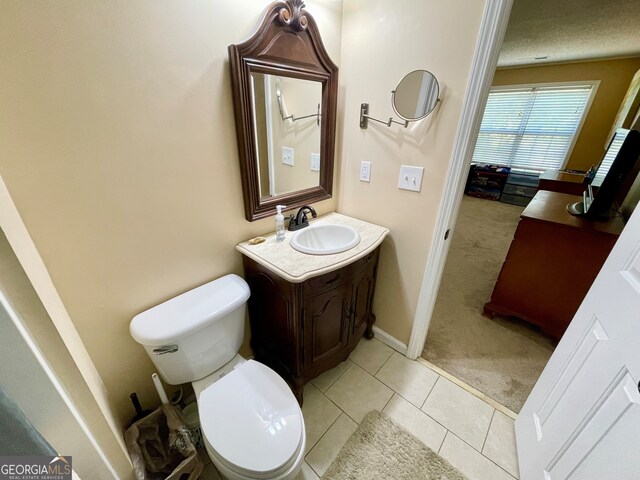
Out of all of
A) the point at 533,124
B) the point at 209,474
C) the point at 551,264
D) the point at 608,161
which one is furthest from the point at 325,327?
the point at 533,124

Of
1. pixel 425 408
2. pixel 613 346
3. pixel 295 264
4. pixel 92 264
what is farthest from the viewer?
pixel 425 408

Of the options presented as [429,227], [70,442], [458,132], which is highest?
[458,132]

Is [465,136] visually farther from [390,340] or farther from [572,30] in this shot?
[572,30]

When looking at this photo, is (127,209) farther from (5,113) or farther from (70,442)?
(70,442)

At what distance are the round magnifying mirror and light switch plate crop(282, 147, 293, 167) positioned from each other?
57 centimetres

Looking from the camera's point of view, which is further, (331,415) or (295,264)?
(331,415)

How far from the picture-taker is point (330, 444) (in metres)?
1.21

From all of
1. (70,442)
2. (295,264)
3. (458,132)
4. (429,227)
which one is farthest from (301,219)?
(70,442)

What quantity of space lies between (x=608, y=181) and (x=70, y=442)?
8.87 ft

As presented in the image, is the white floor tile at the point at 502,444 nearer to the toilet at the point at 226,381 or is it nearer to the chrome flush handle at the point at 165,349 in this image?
the toilet at the point at 226,381

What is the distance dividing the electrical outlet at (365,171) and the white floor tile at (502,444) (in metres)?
1.46

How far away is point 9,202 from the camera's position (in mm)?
654

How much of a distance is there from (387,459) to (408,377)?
0.49 m

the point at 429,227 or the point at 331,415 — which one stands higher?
the point at 429,227
